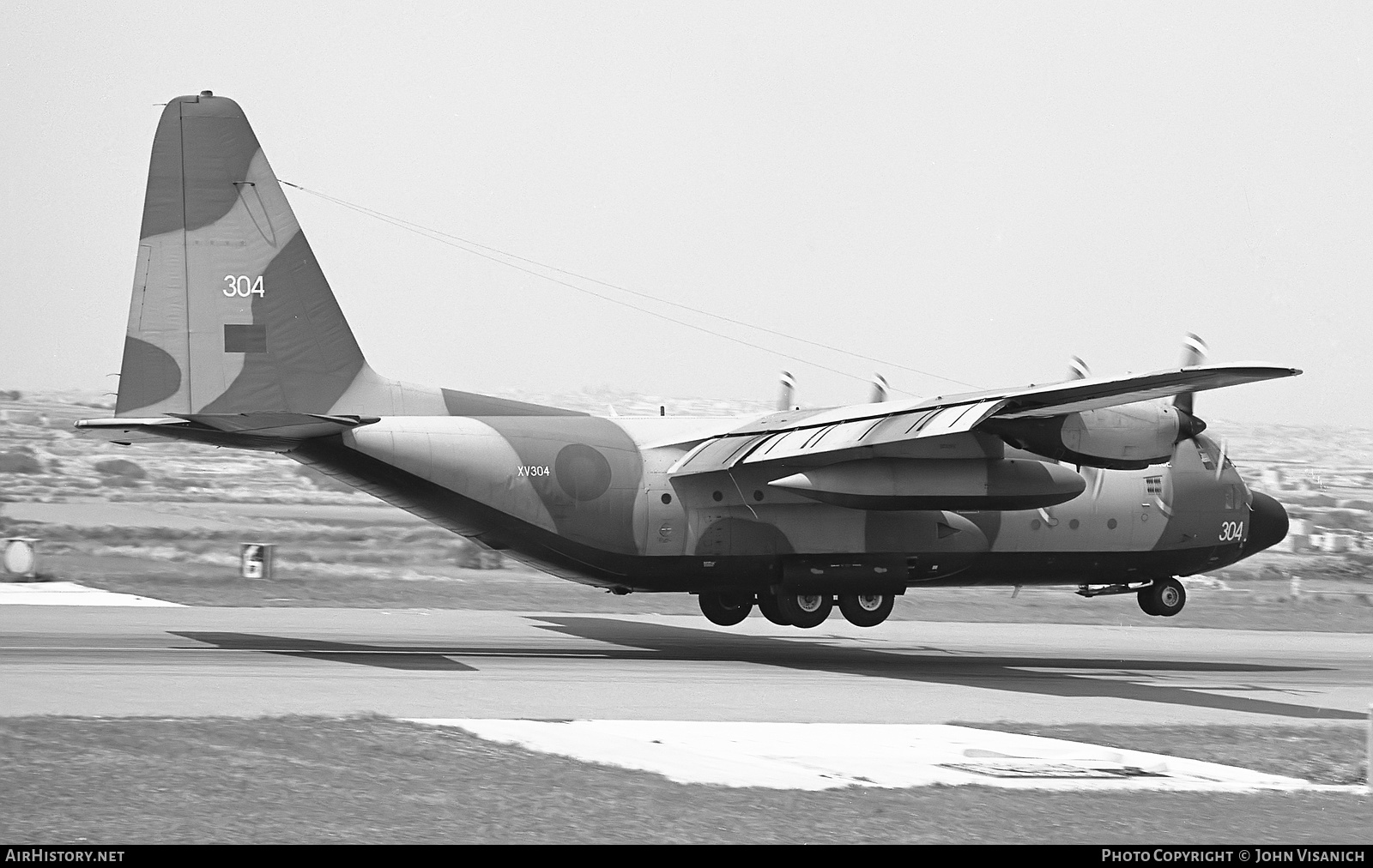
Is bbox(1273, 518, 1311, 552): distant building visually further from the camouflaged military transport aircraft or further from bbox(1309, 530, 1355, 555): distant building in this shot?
the camouflaged military transport aircraft

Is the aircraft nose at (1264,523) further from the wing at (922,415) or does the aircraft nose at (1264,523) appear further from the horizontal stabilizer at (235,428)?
the horizontal stabilizer at (235,428)

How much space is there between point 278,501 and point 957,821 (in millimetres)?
56232

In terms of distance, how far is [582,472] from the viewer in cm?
2292

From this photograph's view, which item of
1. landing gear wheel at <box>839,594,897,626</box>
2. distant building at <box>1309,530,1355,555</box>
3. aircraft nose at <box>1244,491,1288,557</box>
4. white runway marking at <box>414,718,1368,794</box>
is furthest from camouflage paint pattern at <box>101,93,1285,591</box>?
distant building at <box>1309,530,1355,555</box>

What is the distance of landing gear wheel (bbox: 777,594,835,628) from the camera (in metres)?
25.2

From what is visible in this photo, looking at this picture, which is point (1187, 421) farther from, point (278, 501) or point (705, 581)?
point (278, 501)

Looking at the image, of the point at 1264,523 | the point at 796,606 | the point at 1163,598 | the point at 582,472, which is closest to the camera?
the point at 582,472

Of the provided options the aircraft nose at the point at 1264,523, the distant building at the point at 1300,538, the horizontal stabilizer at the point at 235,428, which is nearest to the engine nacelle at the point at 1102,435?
the aircraft nose at the point at 1264,523

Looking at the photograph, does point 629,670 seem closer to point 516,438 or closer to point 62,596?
point 516,438

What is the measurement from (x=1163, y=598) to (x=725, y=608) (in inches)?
333

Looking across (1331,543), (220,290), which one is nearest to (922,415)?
(220,290)

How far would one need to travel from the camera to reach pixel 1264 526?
27.7m

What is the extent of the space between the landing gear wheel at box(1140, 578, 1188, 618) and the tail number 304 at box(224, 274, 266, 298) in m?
17.1

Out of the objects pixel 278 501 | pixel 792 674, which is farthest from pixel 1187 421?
pixel 278 501
